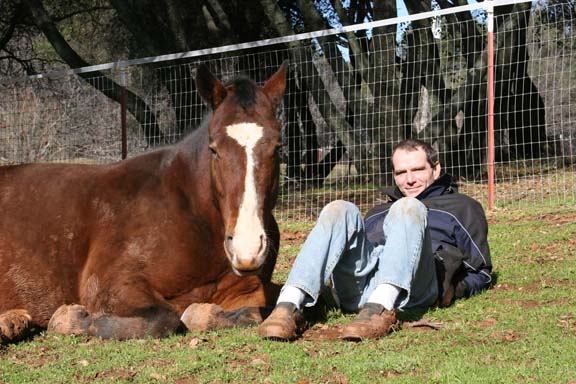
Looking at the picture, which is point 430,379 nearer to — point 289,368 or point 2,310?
point 289,368

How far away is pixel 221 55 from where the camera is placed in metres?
12.1

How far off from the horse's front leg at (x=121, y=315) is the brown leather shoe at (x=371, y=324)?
981 mm

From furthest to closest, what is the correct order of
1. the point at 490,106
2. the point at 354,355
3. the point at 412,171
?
1. the point at 490,106
2. the point at 412,171
3. the point at 354,355

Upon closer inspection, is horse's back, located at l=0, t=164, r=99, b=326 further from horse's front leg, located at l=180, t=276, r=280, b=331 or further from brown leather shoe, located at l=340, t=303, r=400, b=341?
brown leather shoe, located at l=340, t=303, r=400, b=341

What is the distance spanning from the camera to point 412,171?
4.65 meters

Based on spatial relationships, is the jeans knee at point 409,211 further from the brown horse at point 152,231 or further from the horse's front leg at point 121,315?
the horse's front leg at point 121,315

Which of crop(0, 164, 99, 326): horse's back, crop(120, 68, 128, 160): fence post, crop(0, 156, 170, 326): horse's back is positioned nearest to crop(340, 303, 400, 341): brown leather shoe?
crop(0, 156, 170, 326): horse's back

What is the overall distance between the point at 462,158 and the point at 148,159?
8634mm

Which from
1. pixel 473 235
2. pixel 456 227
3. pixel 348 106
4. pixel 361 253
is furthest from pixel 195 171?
pixel 348 106

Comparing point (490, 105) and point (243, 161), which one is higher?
point (490, 105)

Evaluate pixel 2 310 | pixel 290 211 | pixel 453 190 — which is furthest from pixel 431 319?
pixel 290 211

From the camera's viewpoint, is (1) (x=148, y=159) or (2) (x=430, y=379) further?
(1) (x=148, y=159)

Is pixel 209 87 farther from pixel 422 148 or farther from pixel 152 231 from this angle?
pixel 422 148

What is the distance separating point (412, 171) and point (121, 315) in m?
1.99
